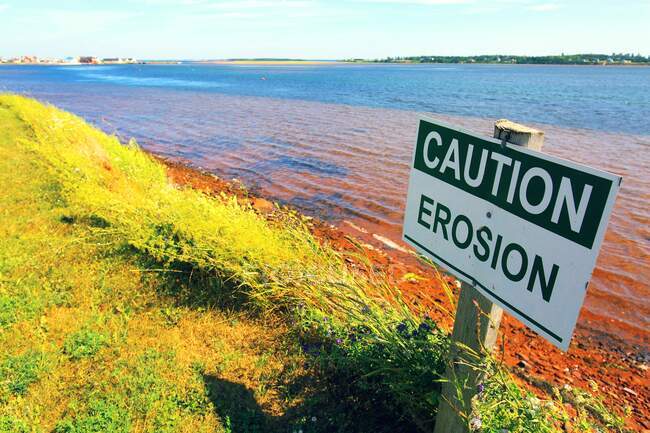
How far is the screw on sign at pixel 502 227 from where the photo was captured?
4.54 ft

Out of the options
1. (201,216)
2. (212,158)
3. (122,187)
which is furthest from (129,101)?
(201,216)

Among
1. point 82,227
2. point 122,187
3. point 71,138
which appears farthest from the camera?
point 71,138

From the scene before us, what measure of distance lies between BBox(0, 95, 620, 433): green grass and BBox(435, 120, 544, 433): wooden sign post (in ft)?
0.34

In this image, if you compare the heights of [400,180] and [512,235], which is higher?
[512,235]

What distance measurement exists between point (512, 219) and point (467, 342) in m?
0.75

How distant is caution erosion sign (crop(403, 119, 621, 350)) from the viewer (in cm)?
137

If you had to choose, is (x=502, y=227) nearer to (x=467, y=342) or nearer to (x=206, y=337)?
(x=467, y=342)

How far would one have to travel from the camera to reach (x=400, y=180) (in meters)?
12.9

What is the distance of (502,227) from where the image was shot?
5.49 ft

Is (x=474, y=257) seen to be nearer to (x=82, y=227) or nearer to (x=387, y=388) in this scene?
(x=387, y=388)

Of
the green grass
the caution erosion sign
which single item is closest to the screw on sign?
the caution erosion sign

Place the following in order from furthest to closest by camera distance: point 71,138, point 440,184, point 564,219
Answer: point 71,138, point 440,184, point 564,219

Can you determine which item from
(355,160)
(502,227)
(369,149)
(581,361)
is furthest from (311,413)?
(369,149)

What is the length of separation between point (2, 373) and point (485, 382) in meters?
3.92
